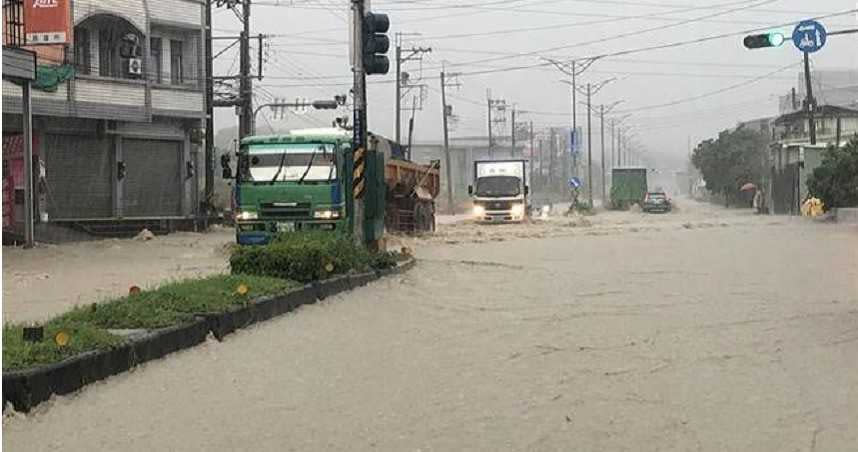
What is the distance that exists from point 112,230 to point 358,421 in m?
25.9

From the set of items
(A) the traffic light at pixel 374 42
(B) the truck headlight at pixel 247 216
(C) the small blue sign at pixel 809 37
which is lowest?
(B) the truck headlight at pixel 247 216

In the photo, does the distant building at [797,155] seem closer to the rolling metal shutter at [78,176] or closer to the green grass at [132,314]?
the rolling metal shutter at [78,176]

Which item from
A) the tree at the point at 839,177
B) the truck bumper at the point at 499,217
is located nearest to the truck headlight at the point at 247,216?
the truck bumper at the point at 499,217

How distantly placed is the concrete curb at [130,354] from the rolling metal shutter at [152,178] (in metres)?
21.9

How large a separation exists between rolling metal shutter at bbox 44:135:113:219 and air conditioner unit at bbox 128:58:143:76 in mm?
2329

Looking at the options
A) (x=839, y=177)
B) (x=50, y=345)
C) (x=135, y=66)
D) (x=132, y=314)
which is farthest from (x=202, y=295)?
(x=839, y=177)

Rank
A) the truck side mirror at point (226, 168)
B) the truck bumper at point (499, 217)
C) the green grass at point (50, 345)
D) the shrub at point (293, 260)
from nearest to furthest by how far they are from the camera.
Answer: the green grass at point (50, 345)
the shrub at point (293, 260)
the truck side mirror at point (226, 168)
the truck bumper at point (499, 217)

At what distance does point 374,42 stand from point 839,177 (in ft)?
98.3

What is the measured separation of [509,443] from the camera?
6375 millimetres

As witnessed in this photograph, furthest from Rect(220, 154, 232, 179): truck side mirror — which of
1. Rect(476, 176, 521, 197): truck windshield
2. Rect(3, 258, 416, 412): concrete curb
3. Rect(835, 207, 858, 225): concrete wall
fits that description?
Rect(835, 207, 858, 225): concrete wall

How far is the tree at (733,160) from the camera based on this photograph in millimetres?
75438

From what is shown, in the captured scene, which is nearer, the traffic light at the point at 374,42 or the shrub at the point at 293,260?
the shrub at the point at 293,260

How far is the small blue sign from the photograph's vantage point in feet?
83.9

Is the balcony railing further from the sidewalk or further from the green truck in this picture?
the green truck
